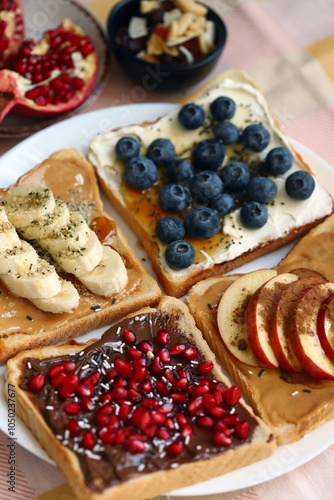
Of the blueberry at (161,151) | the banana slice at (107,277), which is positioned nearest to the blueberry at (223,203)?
the blueberry at (161,151)

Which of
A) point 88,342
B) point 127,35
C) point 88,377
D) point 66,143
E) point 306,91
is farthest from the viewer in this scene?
point 306,91

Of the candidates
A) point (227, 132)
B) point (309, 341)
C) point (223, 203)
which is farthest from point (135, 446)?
point (227, 132)

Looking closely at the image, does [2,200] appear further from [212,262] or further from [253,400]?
[253,400]

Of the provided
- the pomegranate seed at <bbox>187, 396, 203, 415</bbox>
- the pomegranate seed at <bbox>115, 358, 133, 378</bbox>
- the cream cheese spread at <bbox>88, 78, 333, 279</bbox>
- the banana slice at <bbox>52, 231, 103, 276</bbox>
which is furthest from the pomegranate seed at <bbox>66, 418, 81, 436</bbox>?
the cream cheese spread at <bbox>88, 78, 333, 279</bbox>

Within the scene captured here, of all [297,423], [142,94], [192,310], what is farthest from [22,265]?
[142,94]

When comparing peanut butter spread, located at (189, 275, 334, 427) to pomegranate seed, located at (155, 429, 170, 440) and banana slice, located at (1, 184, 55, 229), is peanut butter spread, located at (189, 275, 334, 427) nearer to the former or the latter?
pomegranate seed, located at (155, 429, 170, 440)
